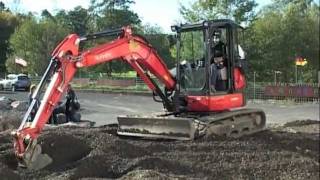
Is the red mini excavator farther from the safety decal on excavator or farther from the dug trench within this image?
the dug trench

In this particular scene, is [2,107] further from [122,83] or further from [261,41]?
[122,83]

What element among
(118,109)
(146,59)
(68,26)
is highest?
(68,26)

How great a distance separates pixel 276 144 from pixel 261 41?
1627 cm

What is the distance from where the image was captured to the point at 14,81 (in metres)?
20.4

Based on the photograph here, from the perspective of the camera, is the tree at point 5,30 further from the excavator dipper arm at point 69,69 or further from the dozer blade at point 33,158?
the dozer blade at point 33,158

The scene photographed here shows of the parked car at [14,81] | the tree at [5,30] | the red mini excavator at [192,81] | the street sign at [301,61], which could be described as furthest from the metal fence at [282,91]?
the red mini excavator at [192,81]

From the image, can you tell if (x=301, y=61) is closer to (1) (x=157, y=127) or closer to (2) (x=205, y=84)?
(2) (x=205, y=84)

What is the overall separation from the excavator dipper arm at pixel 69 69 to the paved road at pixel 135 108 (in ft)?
20.0

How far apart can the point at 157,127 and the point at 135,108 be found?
1317cm

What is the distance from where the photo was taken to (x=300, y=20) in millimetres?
24906

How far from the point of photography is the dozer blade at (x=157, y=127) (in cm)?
1082

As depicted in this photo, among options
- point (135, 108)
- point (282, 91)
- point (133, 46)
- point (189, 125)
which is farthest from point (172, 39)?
point (282, 91)

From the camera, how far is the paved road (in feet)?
64.4

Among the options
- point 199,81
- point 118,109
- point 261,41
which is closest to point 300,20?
point 261,41
